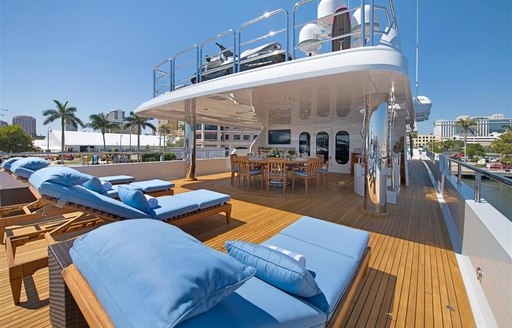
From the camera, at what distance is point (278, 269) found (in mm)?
1175

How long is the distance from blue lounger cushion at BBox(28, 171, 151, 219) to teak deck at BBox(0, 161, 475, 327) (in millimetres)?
716

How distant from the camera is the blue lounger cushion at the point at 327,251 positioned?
1294 millimetres

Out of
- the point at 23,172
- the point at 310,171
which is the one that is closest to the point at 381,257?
the point at 310,171

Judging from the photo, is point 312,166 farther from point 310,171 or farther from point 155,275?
point 155,275

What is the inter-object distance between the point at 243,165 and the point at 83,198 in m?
4.40

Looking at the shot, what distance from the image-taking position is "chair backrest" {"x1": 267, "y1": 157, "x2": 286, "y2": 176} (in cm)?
589

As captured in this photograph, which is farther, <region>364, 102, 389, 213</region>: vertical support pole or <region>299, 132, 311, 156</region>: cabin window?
<region>299, 132, 311, 156</region>: cabin window

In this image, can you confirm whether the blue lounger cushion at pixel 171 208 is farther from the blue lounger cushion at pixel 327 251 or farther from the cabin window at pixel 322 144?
the cabin window at pixel 322 144

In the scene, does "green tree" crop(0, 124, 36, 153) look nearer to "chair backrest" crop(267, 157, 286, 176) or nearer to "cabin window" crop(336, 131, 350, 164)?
"chair backrest" crop(267, 157, 286, 176)

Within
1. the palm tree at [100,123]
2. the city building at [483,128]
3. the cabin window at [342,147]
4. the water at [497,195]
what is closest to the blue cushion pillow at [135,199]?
the water at [497,195]

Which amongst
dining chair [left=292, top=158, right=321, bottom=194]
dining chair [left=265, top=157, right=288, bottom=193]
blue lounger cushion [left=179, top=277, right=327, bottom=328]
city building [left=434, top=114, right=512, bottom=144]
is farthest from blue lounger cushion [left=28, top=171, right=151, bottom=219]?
city building [left=434, top=114, right=512, bottom=144]

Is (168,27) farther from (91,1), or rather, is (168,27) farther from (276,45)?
(276,45)

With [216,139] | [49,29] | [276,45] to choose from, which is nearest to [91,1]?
[49,29]

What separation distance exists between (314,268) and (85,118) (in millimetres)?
39402
